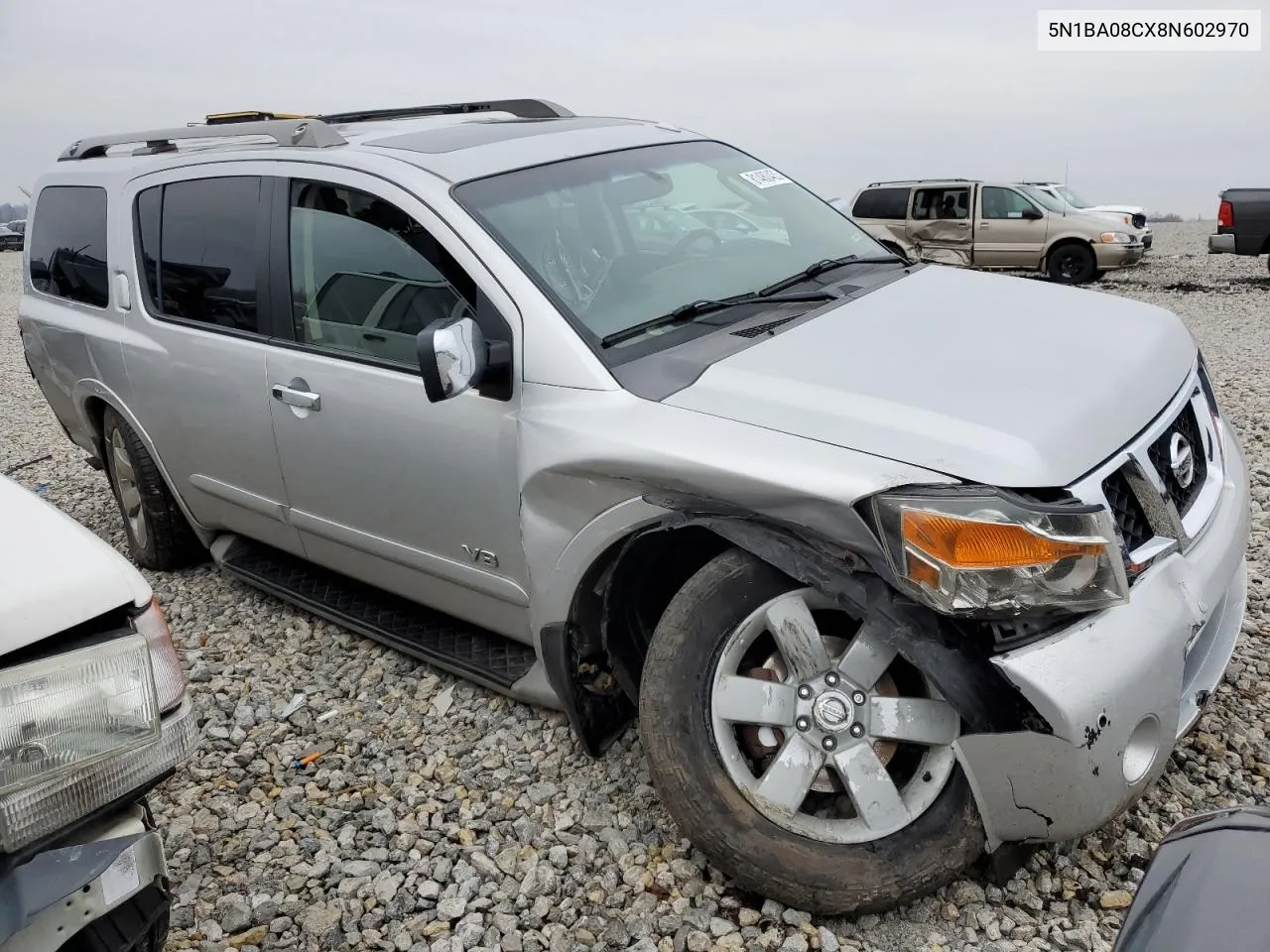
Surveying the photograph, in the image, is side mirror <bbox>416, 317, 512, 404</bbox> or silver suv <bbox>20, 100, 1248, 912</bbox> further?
side mirror <bbox>416, 317, 512, 404</bbox>

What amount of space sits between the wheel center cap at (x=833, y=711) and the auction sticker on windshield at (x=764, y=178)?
2054mm

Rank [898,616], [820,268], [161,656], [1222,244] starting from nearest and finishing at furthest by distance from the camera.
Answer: [161,656], [898,616], [820,268], [1222,244]

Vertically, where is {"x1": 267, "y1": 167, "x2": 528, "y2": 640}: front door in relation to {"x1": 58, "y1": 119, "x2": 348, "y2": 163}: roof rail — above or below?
below

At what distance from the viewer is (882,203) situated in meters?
16.6

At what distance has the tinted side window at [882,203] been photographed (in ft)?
53.9

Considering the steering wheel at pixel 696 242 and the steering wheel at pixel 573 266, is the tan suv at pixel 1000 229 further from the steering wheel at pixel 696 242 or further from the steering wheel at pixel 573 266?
the steering wheel at pixel 573 266

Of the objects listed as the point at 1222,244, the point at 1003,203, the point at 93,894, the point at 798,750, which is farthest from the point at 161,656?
the point at 1003,203

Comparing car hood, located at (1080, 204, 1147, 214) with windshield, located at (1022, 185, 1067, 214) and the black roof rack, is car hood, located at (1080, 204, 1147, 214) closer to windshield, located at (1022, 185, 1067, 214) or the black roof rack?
windshield, located at (1022, 185, 1067, 214)

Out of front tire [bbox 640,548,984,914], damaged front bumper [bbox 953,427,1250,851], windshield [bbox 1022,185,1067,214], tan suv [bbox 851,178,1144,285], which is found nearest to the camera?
damaged front bumper [bbox 953,427,1250,851]

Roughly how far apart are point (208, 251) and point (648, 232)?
165 cm

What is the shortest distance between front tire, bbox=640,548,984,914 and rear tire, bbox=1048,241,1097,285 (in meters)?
14.8

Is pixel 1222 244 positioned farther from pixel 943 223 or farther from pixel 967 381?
pixel 967 381

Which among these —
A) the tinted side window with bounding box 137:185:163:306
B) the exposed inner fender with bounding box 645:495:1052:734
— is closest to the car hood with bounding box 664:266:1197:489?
A: the exposed inner fender with bounding box 645:495:1052:734

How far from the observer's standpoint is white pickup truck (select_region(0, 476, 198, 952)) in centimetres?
156
